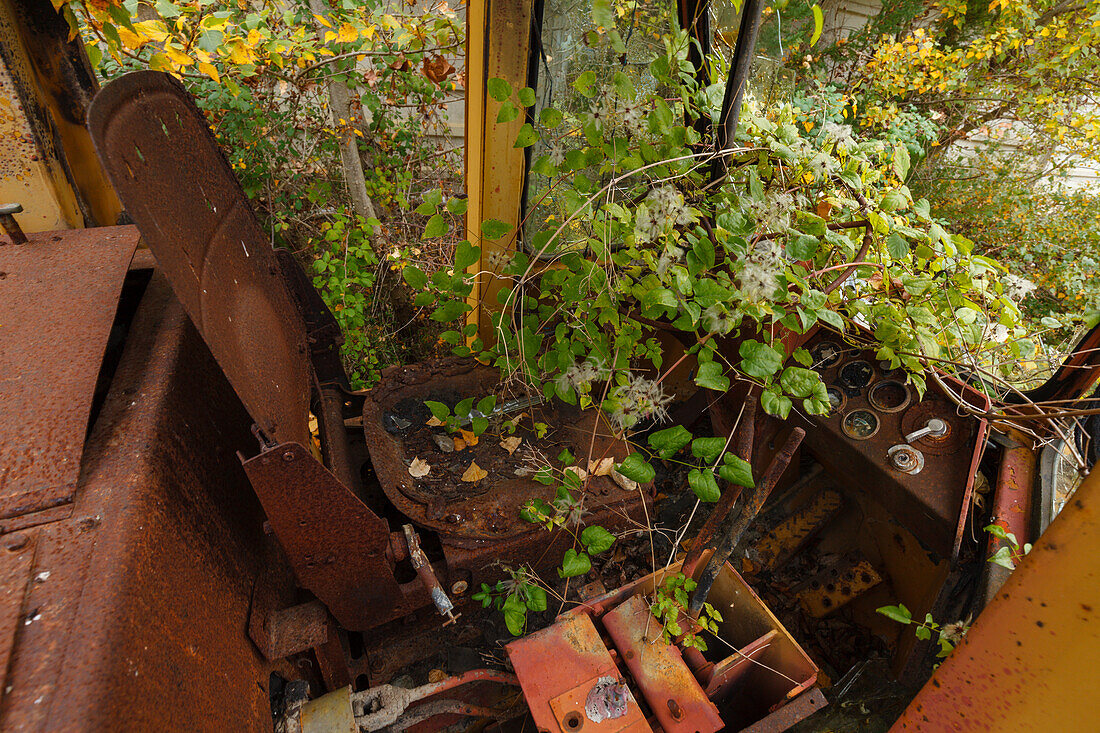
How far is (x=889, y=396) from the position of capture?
2250mm

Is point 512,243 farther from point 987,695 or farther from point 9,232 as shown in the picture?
point 987,695

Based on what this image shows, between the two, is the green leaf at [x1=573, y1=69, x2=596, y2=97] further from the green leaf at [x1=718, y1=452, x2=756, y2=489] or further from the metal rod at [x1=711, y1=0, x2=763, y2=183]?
the green leaf at [x1=718, y1=452, x2=756, y2=489]

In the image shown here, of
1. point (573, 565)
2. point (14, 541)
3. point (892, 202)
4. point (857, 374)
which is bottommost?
point (573, 565)

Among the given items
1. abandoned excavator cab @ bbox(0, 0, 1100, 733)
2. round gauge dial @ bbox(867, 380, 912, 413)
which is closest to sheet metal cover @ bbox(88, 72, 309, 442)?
abandoned excavator cab @ bbox(0, 0, 1100, 733)

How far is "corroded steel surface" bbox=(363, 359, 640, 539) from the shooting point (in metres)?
2.04

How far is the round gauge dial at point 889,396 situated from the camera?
220cm

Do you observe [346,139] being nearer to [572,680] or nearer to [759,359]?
[759,359]

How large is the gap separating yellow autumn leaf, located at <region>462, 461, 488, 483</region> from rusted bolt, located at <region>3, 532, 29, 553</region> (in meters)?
1.42

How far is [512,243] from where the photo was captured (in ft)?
8.06

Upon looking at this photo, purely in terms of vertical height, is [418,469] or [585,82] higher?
[585,82]

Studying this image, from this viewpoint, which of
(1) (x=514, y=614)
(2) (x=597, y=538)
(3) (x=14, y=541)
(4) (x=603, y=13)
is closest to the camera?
(3) (x=14, y=541)

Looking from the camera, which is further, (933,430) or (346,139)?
(346,139)

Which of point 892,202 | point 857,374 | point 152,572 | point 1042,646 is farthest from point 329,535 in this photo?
point 857,374

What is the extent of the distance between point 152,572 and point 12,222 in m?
1.20
